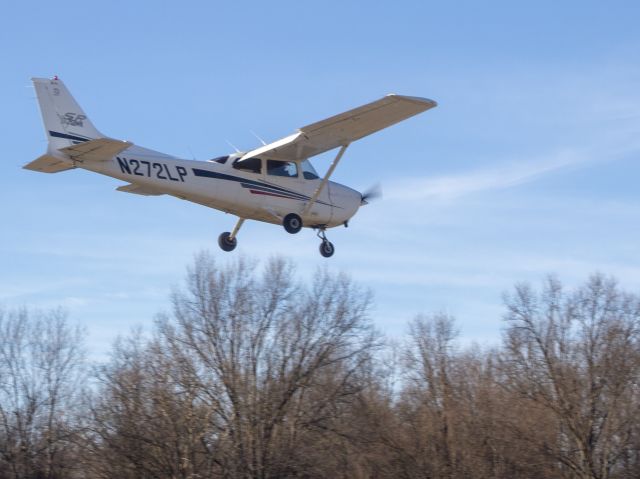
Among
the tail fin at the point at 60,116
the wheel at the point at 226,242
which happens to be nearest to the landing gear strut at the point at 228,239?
the wheel at the point at 226,242

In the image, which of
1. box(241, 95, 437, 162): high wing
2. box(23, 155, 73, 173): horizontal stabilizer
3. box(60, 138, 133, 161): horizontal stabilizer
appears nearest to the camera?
box(60, 138, 133, 161): horizontal stabilizer

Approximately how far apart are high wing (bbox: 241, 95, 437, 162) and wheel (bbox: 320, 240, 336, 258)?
2075 mm

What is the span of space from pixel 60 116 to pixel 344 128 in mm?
6124

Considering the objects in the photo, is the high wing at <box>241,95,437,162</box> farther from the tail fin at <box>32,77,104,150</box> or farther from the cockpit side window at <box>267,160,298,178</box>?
the tail fin at <box>32,77,104,150</box>

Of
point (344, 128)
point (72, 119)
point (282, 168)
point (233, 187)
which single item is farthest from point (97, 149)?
point (344, 128)

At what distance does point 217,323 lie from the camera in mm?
34406

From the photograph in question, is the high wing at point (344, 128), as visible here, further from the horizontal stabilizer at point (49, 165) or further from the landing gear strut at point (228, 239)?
the horizontal stabilizer at point (49, 165)

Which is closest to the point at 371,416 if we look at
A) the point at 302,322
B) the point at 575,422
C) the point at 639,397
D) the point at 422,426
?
the point at 422,426

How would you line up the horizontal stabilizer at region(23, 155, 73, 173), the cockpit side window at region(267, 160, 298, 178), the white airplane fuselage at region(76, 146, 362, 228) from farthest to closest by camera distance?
the cockpit side window at region(267, 160, 298, 178) → the white airplane fuselage at region(76, 146, 362, 228) → the horizontal stabilizer at region(23, 155, 73, 173)

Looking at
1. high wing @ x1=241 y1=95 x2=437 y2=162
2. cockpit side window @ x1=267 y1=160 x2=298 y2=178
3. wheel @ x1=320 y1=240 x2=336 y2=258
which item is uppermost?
high wing @ x1=241 y1=95 x2=437 y2=162

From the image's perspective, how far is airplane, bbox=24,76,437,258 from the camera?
20.6m

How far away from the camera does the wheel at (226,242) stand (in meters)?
24.2

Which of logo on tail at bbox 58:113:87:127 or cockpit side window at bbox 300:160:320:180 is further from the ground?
cockpit side window at bbox 300:160:320:180

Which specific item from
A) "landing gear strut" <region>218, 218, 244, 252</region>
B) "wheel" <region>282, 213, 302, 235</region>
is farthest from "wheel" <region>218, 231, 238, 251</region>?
"wheel" <region>282, 213, 302, 235</region>
